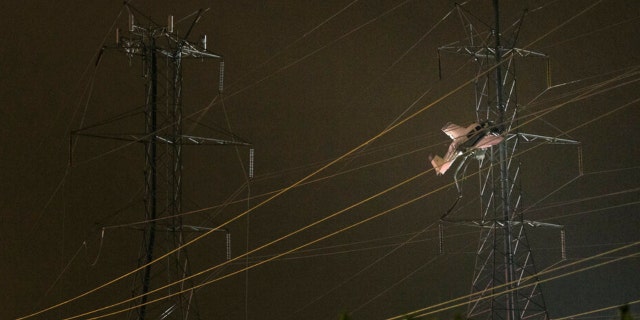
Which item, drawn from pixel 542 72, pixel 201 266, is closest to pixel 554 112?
pixel 542 72

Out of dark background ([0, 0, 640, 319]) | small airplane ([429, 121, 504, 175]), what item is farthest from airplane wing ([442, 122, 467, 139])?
dark background ([0, 0, 640, 319])

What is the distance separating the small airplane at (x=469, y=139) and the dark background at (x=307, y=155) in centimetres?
179

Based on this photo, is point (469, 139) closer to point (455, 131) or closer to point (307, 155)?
point (455, 131)

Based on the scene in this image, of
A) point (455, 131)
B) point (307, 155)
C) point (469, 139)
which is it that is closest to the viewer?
point (469, 139)

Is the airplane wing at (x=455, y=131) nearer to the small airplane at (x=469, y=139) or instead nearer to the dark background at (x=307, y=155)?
the small airplane at (x=469, y=139)

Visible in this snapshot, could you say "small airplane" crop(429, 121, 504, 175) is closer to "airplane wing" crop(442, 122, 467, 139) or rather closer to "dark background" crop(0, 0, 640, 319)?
"airplane wing" crop(442, 122, 467, 139)

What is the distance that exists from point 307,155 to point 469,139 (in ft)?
11.6

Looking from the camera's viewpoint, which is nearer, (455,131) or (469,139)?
(469,139)

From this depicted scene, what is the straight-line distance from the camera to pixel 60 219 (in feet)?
→ 33.9

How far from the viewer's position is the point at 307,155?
11.5 m

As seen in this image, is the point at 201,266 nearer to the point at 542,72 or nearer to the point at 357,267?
the point at 357,267

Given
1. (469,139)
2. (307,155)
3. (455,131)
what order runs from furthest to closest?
(307,155)
(455,131)
(469,139)

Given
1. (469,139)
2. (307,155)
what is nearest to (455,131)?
(469,139)

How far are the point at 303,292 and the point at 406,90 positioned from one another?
10.1ft
